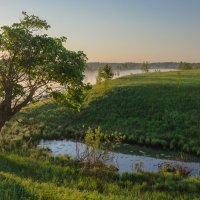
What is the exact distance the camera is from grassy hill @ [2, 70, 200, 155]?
42356 mm

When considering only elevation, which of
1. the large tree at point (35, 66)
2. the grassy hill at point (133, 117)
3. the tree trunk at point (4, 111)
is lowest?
the grassy hill at point (133, 117)

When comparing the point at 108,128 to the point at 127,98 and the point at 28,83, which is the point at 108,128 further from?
the point at 28,83

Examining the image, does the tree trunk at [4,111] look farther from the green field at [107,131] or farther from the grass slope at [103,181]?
the grass slope at [103,181]

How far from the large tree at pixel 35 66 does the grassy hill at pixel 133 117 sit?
8357 mm

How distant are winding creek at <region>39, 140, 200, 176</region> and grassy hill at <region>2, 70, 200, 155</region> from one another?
8.06ft

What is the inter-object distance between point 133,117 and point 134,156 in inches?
607

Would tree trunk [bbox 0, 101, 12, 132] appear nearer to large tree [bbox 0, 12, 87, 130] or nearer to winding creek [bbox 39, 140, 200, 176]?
large tree [bbox 0, 12, 87, 130]

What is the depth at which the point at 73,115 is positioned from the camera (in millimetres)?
54188

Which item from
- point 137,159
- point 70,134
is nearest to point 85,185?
point 137,159

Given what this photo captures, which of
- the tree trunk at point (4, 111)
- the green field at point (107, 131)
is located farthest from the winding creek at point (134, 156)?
the tree trunk at point (4, 111)

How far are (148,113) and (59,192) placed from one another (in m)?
38.0

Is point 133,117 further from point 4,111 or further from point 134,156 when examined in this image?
point 4,111

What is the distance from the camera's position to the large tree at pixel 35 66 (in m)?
26.3

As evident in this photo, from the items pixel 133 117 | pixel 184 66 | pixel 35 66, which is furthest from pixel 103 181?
pixel 184 66
